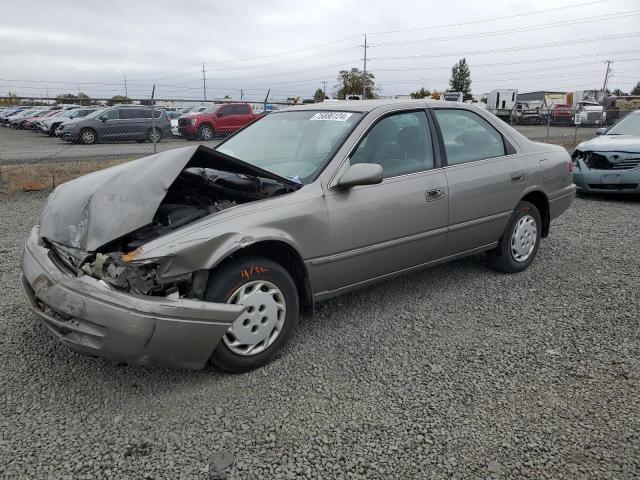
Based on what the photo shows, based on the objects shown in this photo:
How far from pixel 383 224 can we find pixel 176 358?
1652 millimetres

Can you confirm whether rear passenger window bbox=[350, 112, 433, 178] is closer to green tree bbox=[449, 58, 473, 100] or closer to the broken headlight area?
the broken headlight area

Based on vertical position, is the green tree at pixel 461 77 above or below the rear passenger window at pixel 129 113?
above

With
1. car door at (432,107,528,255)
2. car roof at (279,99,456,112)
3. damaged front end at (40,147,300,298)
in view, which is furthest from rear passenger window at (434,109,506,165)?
damaged front end at (40,147,300,298)

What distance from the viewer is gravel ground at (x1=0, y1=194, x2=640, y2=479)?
93.3 inches

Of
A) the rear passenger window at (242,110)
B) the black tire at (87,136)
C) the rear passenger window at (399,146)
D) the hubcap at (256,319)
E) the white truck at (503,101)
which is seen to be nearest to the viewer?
the hubcap at (256,319)

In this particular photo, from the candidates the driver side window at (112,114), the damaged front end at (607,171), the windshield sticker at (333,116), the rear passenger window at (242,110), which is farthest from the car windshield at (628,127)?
the driver side window at (112,114)

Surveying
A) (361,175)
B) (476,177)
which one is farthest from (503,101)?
(361,175)

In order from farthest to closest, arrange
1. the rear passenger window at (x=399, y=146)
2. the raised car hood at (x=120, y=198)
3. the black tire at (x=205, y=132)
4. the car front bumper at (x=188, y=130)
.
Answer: the black tire at (x=205, y=132), the car front bumper at (x=188, y=130), the rear passenger window at (x=399, y=146), the raised car hood at (x=120, y=198)

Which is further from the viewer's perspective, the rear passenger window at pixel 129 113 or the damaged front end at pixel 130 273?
the rear passenger window at pixel 129 113

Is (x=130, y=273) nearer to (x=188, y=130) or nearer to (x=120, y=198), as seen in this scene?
(x=120, y=198)

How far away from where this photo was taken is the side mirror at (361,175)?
3.30 meters

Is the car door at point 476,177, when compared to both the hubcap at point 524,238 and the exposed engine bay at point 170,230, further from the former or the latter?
the exposed engine bay at point 170,230

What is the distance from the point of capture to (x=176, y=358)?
9.00ft

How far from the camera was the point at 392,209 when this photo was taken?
3650 mm
